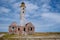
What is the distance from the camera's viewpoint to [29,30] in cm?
359

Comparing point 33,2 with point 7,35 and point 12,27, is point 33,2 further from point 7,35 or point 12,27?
point 7,35

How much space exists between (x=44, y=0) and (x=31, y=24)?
29.4 inches

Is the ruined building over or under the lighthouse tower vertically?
under

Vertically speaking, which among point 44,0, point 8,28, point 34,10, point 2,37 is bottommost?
point 2,37

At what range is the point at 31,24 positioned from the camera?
11.8 feet

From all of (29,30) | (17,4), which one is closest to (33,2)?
(17,4)

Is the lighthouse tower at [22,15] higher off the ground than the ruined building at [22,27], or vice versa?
the lighthouse tower at [22,15]

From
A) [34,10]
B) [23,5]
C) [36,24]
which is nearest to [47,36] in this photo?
[36,24]

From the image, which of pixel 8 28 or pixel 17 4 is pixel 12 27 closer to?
pixel 8 28

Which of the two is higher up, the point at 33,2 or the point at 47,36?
the point at 33,2

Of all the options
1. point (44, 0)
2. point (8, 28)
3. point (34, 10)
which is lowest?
point (8, 28)

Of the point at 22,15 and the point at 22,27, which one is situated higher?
the point at 22,15

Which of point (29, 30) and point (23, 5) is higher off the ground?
point (23, 5)

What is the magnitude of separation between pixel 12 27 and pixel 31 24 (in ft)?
1.70
